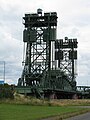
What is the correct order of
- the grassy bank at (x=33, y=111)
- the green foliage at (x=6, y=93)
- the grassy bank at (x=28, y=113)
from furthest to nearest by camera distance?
the green foliage at (x=6, y=93), the grassy bank at (x=33, y=111), the grassy bank at (x=28, y=113)

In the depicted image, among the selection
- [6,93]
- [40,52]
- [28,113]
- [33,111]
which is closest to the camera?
[28,113]

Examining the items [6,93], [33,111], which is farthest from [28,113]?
[6,93]

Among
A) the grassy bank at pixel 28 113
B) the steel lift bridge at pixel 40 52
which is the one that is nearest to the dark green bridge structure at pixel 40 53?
the steel lift bridge at pixel 40 52

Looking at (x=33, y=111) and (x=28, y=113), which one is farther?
(x=33, y=111)

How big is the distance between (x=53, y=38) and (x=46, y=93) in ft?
59.5

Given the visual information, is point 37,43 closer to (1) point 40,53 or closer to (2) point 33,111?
(1) point 40,53

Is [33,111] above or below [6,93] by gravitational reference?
below

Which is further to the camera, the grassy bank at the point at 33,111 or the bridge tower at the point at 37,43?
the bridge tower at the point at 37,43

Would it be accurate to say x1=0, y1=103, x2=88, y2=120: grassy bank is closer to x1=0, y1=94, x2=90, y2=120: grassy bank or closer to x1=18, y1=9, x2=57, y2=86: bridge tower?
x1=0, y1=94, x2=90, y2=120: grassy bank

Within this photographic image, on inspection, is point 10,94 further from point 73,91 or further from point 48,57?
point 73,91

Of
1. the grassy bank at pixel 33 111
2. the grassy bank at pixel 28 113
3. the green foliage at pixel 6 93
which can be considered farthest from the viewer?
the green foliage at pixel 6 93

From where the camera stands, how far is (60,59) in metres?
173

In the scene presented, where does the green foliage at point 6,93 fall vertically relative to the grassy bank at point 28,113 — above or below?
above

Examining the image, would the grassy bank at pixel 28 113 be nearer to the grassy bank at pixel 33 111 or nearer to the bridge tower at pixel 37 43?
the grassy bank at pixel 33 111
